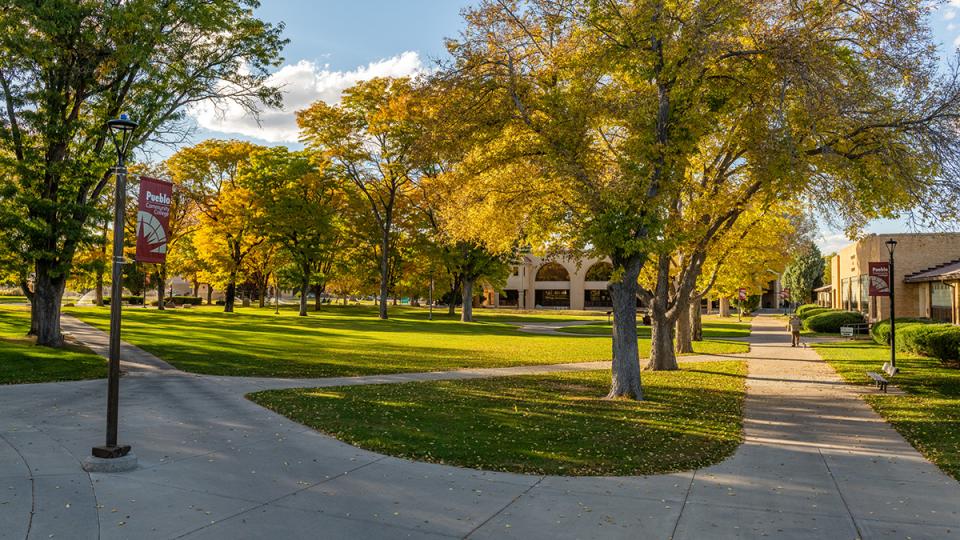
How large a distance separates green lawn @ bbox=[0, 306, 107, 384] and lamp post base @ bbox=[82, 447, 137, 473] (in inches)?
321

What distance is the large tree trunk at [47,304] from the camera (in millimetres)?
19250

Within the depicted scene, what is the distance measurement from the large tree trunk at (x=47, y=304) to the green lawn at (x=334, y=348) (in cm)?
292

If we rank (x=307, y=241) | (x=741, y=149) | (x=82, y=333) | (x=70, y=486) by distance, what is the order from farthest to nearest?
(x=307, y=241) < (x=82, y=333) < (x=741, y=149) < (x=70, y=486)

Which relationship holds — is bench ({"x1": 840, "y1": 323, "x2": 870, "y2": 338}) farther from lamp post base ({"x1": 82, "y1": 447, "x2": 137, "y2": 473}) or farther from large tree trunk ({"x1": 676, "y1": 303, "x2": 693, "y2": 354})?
lamp post base ({"x1": 82, "y1": 447, "x2": 137, "y2": 473})

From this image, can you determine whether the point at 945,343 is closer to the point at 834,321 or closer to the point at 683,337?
the point at 683,337

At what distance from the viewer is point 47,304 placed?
762 inches

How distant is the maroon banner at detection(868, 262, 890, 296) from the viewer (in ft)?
63.7

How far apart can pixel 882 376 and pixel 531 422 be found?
10.9 metres

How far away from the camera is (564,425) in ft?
33.6

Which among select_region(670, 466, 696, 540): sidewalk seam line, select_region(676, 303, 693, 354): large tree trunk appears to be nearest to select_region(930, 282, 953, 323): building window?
select_region(676, 303, 693, 354): large tree trunk

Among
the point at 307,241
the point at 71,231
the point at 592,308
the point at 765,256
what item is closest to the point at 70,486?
the point at 71,231

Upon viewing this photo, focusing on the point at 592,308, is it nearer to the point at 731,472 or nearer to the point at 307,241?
the point at 307,241

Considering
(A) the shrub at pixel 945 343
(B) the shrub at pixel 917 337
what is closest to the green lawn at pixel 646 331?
(B) the shrub at pixel 917 337

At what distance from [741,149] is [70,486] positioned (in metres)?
14.9
